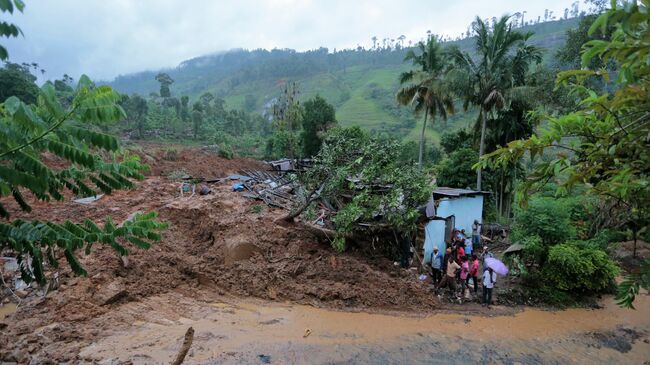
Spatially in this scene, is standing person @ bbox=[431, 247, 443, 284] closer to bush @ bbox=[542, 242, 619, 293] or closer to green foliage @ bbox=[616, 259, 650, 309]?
bush @ bbox=[542, 242, 619, 293]

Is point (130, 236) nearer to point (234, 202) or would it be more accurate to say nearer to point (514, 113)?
point (234, 202)

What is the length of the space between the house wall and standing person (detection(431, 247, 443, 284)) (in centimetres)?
144

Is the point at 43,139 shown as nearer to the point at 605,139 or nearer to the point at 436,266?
the point at 605,139

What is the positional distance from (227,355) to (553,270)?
9.94 meters

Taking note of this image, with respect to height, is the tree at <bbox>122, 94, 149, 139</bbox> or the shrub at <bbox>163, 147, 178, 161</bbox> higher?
the tree at <bbox>122, 94, 149, 139</bbox>

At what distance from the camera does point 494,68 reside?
20.0m

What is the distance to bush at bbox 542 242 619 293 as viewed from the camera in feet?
37.0

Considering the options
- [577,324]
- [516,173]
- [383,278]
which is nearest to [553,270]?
[577,324]

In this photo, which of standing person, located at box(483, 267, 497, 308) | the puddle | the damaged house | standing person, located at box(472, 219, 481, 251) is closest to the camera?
the puddle

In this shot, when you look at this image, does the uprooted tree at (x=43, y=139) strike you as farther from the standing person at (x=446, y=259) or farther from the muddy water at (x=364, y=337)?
the standing person at (x=446, y=259)

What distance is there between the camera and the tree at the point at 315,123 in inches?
1321

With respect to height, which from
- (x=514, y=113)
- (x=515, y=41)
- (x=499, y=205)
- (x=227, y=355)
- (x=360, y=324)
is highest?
(x=515, y=41)

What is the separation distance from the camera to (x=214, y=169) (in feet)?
94.8

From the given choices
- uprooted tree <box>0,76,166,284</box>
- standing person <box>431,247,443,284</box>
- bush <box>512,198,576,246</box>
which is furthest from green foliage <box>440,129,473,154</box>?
uprooted tree <box>0,76,166,284</box>
